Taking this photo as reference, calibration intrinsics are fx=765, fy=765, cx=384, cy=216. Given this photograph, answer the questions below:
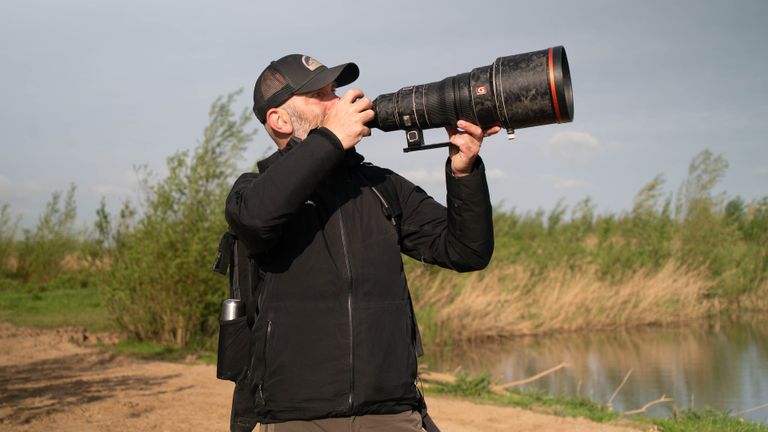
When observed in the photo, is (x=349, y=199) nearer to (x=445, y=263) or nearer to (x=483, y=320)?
(x=445, y=263)

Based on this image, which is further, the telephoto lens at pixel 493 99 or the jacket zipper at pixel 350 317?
the telephoto lens at pixel 493 99

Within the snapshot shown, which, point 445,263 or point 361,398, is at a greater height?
point 445,263

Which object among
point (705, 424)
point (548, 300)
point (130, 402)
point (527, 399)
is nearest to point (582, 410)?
point (527, 399)

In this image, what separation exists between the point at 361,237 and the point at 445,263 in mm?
437

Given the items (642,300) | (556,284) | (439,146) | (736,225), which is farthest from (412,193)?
(736,225)

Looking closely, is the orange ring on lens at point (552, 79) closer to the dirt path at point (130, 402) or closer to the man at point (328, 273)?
the man at point (328, 273)

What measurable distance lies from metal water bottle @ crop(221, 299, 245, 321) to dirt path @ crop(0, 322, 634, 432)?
11.4ft

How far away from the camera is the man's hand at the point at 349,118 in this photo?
2.32 meters

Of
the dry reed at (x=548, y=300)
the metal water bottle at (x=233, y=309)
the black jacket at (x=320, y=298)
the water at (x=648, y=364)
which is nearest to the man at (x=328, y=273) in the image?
the black jacket at (x=320, y=298)

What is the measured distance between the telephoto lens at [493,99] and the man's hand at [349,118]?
0.76 feet

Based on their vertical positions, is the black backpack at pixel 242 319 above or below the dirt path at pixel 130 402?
above

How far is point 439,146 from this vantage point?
261 cm

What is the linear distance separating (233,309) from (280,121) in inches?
24.9

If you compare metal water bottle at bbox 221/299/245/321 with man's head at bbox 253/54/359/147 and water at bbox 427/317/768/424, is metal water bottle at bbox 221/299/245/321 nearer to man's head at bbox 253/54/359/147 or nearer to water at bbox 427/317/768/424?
man's head at bbox 253/54/359/147
